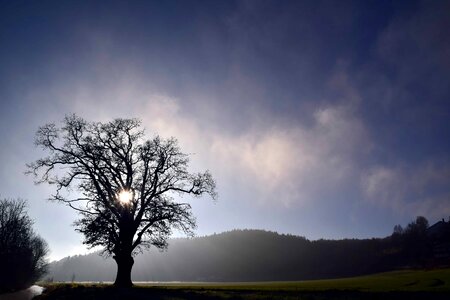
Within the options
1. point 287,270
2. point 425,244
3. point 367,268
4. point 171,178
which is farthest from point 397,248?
point 171,178

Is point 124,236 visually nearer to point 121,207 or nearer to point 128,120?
point 121,207

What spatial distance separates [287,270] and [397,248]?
59.2 meters

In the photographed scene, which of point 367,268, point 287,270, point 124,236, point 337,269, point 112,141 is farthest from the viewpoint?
point 287,270

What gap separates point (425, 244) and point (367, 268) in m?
33.3

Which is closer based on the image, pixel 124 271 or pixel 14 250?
pixel 124 271

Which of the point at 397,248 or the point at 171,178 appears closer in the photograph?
the point at 171,178

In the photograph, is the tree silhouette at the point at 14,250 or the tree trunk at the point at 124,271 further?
the tree silhouette at the point at 14,250

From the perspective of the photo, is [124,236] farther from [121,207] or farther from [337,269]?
[337,269]

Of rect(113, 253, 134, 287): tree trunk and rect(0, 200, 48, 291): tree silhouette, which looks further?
rect(0, 200, 48, 291): tree silhouette

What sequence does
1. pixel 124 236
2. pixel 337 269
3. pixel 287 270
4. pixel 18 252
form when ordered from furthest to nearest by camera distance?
pixel 287 270 < pixel 337 269 < pixel 18 252 < pixel 124 236

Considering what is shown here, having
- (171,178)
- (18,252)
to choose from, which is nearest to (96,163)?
(171,178)

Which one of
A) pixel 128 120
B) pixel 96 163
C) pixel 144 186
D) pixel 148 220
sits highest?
pixel 128 120

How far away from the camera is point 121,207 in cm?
3538

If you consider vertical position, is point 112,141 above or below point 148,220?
above
